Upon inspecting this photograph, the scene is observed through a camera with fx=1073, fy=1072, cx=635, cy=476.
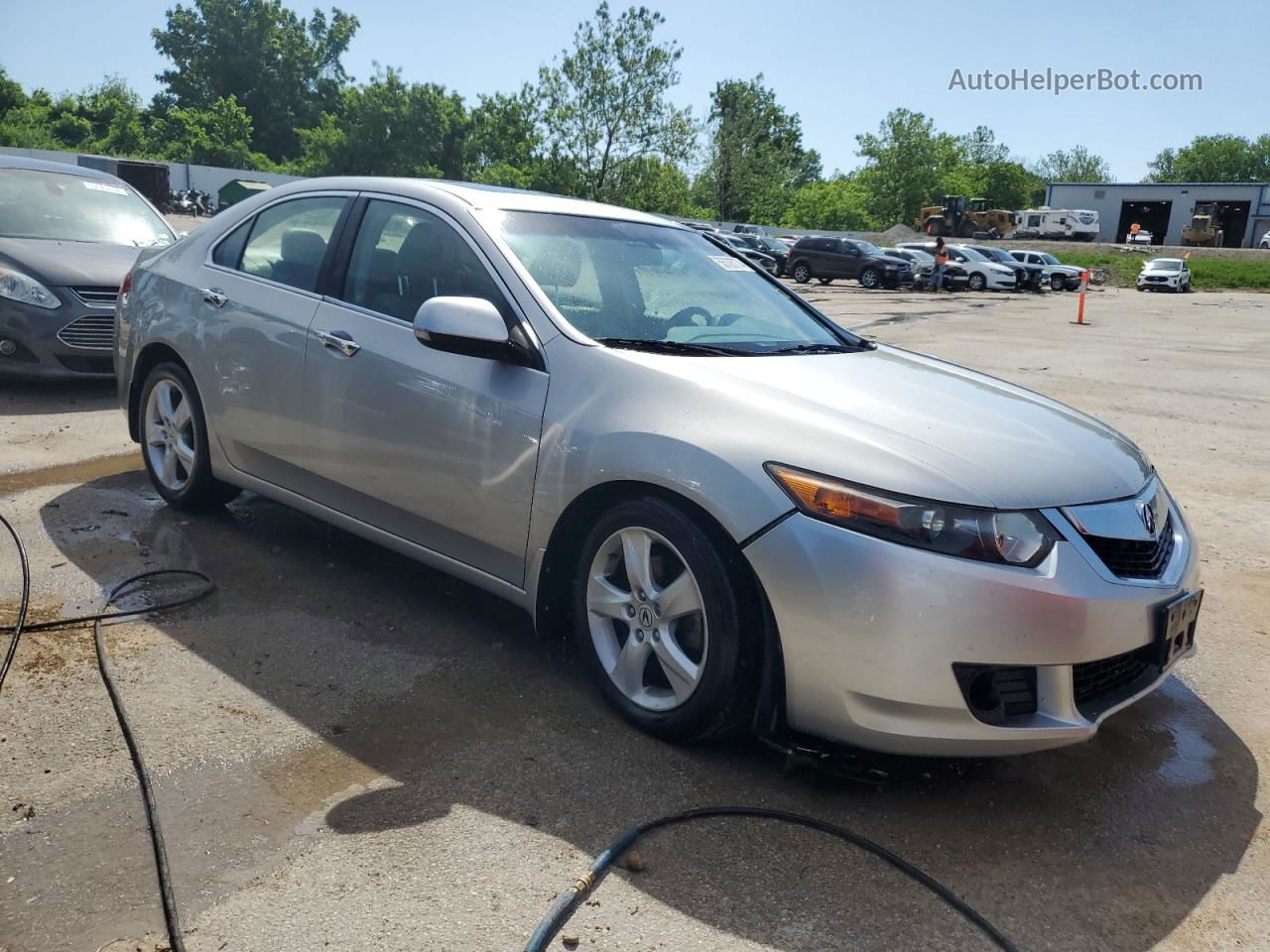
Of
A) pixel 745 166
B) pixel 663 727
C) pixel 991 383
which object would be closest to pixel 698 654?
pixel 663 727

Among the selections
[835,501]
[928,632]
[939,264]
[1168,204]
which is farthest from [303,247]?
[1168,204]

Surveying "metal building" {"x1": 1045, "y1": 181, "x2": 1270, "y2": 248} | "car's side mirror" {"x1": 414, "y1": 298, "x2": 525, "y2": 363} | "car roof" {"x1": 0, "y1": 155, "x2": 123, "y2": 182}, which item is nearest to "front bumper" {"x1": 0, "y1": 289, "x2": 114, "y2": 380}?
"car roof" {"x1": 0, "y1": 155, "x2": 123, "y2": 182}

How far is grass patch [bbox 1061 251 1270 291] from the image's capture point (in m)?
45.2

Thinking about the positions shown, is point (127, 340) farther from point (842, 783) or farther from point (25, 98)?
point (25, 98)

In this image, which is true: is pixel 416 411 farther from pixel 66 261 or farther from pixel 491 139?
pixel 491 139

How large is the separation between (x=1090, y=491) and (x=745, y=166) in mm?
57992

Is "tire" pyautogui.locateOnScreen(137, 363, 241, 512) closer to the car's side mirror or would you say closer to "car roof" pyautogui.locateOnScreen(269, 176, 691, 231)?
"car roof" pyautogui.locateOnScreen(269, 176, 691, 231)

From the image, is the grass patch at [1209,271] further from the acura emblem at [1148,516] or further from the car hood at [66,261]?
the acura emblem at [1148,516]

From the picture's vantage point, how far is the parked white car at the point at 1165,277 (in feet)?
134

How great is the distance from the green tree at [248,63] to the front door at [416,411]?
93143 millimetres

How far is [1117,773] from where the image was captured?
316cm

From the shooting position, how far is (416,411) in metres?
3.63

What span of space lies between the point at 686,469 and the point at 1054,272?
39.0 m

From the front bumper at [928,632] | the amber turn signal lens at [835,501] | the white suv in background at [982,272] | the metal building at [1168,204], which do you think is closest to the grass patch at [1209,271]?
the white suv in background at [982,272]
